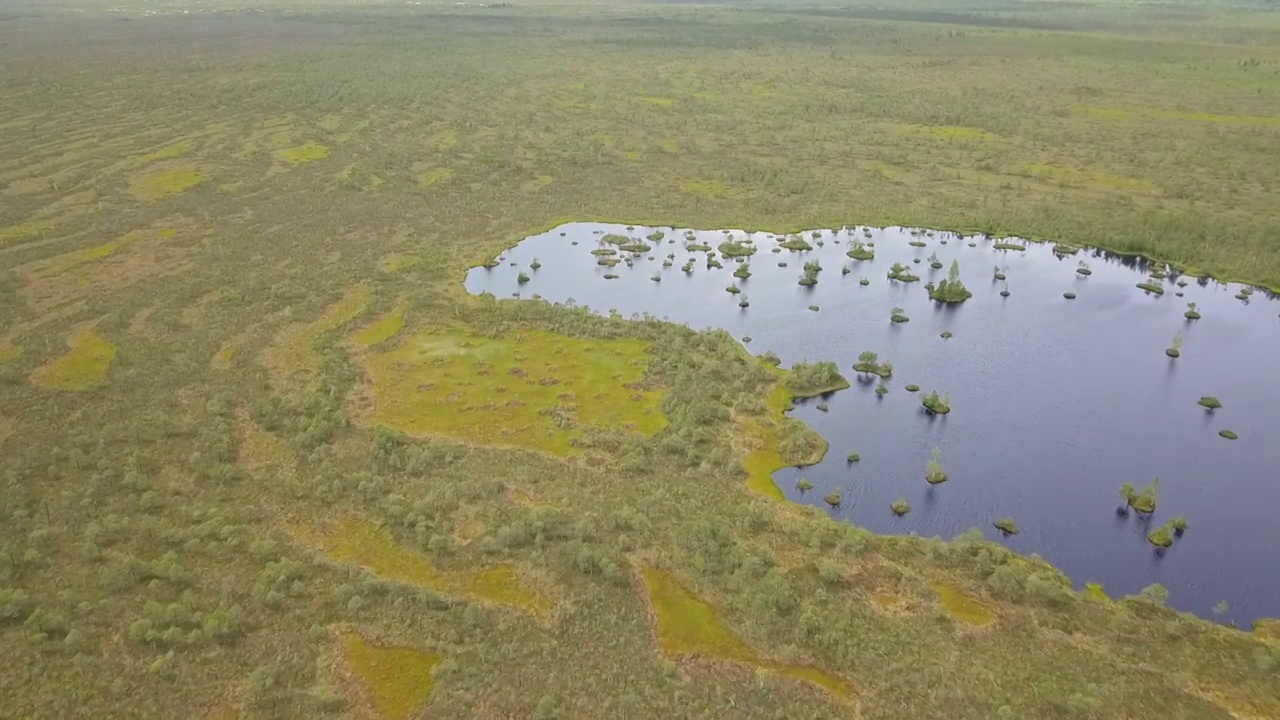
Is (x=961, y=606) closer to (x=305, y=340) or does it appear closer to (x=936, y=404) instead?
(x=936, y=404)

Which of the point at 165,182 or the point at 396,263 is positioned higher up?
the point at 165,182

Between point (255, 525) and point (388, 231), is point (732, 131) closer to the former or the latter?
point (388, 231)

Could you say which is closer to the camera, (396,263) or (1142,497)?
(1142,497)

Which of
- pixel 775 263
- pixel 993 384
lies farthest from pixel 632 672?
pixel 775 263

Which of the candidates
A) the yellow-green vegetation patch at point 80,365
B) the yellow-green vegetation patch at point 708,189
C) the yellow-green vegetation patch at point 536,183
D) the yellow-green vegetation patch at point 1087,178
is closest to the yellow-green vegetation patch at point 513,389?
the yellow-green vegetation patch at point 80,365

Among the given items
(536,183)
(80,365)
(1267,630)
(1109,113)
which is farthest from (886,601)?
(1109,113)

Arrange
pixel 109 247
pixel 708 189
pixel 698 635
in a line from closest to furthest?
pixel 698 635, pixel 109 247, pixel 708 189

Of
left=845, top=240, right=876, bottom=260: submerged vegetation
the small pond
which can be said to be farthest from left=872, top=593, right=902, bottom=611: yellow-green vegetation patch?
left=845, top=240, right=876, bottom=260: submerged vegetation

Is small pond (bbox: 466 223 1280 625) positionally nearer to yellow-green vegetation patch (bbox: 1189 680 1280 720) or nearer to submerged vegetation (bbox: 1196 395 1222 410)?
submerged vegetation (bbox: 1196 395 1222 410)
